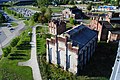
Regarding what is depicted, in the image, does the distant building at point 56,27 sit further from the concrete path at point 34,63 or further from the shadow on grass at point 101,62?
the shadow on grass at point 101,62

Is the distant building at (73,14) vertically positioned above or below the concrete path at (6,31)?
above

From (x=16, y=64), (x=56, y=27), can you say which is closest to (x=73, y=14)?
(x=56, y=27)

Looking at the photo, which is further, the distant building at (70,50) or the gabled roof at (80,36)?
the gabled roof at (80,36)

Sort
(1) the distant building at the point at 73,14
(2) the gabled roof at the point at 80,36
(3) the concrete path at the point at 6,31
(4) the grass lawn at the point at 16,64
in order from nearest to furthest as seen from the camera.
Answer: (4) the grass lawn at the point at 16,64
(2) the gabled roof at the point at 80,36
(3) the concrete path at the point at 6,31
(1) the distant building at the point at 73,14

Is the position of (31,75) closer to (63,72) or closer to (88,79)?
(63,72)

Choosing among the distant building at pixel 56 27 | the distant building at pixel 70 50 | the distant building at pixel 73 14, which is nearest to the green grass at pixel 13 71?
the distant building at pixel 70 50

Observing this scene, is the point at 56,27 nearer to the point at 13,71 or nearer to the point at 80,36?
the point at 80,36

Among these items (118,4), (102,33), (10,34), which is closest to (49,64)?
(102,33)
